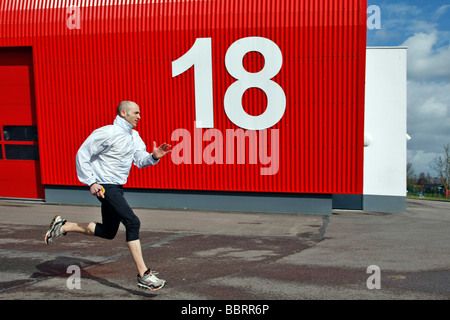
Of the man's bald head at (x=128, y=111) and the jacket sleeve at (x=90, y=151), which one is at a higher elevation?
the man's bald head at (x=128, y=111)

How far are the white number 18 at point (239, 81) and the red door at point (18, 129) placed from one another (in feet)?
15.7

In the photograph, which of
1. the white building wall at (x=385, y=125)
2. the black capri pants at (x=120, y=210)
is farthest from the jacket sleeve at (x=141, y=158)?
the white building wall at (x=385, y=125)

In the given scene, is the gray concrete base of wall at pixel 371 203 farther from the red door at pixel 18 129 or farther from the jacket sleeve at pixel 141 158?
the jacket sleeve at pixel 141 158

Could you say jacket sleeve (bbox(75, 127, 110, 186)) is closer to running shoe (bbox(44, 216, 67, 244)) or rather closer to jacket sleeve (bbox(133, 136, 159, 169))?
jacket sleeve (bbox(133, 136, 159, 169))

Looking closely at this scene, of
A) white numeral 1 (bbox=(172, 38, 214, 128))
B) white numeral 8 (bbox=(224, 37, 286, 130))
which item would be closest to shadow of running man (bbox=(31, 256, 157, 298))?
white numeral 1 (bbox=(172, 38, 214, 128))

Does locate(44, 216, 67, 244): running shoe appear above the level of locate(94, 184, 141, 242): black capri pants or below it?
below

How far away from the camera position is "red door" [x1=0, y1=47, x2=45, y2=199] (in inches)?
544

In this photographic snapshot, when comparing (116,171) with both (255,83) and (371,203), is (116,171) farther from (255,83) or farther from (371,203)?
(371,203)

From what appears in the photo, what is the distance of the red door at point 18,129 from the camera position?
45.4 feet

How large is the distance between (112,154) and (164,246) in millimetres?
2903

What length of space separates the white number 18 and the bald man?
7.05 meters

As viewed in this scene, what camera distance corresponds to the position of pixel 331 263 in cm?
650

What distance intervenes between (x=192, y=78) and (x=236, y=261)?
23.1 ft
